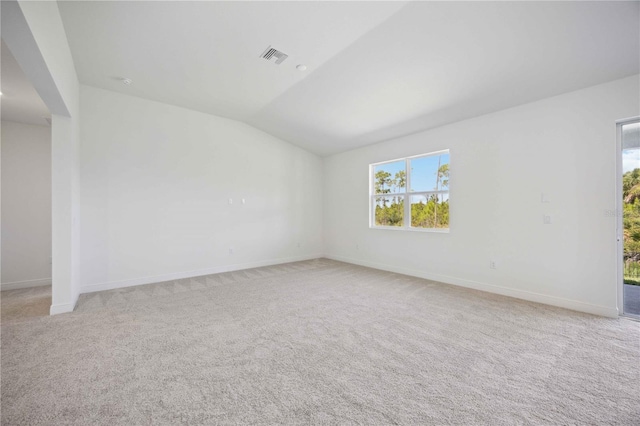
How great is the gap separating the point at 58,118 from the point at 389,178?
5165mm

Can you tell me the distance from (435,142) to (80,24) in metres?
4.87

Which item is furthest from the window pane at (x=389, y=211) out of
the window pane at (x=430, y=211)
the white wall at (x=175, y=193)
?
the white wall at (x=175, y=193)

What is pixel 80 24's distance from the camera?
2.70m

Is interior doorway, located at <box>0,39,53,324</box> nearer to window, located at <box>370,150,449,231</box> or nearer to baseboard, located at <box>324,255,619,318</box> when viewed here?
window, located at <box>370,150,449,231</box>

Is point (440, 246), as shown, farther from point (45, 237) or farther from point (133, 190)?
point (45, 237)

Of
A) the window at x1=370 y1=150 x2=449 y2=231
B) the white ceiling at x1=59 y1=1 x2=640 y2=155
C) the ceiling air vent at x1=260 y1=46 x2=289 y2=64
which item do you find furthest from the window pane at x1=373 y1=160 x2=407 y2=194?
the ceiling air vent at x1=260 y1=46 x2=289 y2=64

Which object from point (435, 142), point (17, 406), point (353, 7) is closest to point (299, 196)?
point (435, 142)

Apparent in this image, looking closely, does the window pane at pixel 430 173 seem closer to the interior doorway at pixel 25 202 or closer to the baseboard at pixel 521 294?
the baseboard at pixel 521 294

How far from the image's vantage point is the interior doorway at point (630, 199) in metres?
2.96

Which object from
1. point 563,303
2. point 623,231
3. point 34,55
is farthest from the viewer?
point 563,303

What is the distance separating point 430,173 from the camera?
4.74 meters

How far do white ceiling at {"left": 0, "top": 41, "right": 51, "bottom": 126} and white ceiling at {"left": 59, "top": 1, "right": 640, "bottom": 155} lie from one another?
595 mm

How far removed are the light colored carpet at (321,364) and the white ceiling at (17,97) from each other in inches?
111

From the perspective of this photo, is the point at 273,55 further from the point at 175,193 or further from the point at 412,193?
the point at 412,193
